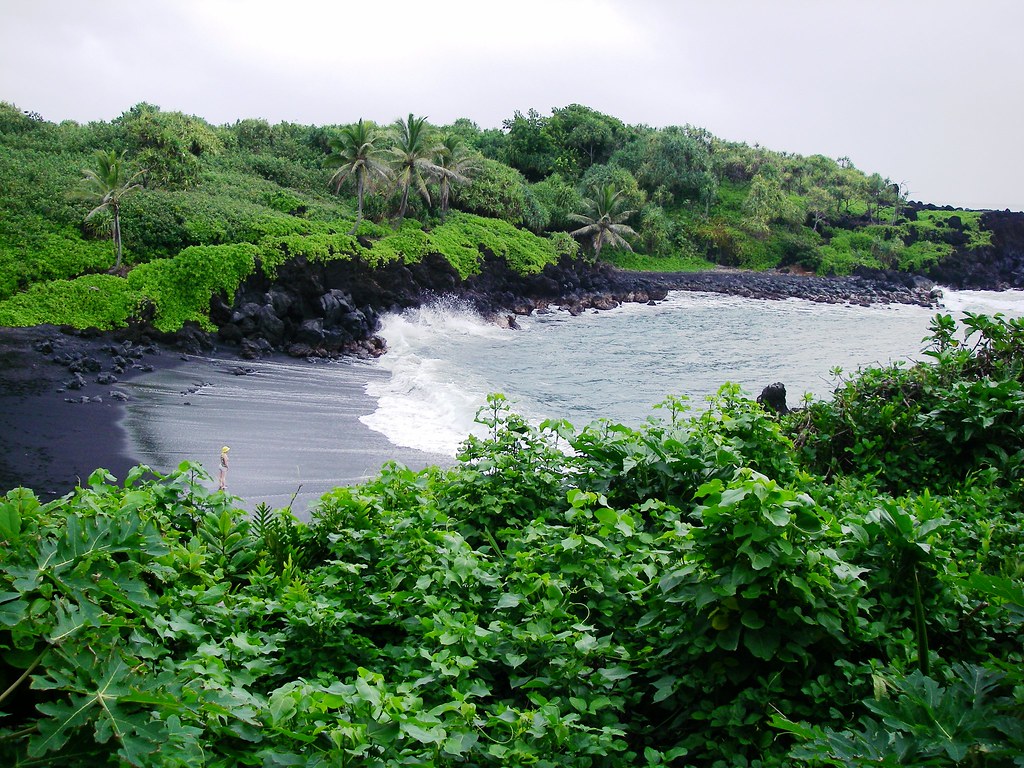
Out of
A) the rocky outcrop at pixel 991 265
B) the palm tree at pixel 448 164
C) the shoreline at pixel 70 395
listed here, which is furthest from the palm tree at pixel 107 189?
the rocky outcrop at pixel 991 265

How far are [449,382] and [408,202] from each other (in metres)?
19.7

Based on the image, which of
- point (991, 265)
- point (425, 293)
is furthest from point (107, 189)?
point (991, 265)

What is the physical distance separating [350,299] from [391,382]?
697 centimetres

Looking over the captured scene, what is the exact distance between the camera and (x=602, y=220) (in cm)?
4525

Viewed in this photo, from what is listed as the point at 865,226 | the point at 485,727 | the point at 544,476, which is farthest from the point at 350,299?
the point at 865,226

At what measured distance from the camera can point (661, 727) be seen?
2670 mm

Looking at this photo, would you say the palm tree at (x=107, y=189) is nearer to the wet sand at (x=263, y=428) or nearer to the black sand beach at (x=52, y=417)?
the black sand beach at (x=52, y=417)

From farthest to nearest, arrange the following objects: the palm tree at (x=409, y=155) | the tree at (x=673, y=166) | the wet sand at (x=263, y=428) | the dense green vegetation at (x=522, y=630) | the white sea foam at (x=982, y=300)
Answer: the tree at (x=673, y=166), the white sea foam at (x=982, y=300), the palm tree at (x=409, y=155), the wet sand at (x=263, y=428), the dense green vegetation at (x=522, y=630)

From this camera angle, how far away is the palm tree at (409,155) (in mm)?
33031

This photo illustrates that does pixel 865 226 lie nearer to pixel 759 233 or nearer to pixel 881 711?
pixel 759 233

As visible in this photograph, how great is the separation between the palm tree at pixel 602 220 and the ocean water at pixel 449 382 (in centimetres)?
731

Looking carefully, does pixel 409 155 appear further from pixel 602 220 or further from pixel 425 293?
pixel 602 220

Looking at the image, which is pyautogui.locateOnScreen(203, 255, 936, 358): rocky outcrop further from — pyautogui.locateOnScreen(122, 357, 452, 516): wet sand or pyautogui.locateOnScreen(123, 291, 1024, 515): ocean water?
pyautogui.locateOnScreen(122, 357, 452, 516): wet sand

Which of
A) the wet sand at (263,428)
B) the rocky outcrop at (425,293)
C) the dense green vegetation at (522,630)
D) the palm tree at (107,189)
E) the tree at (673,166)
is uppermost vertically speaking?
the tree at (673,166)
